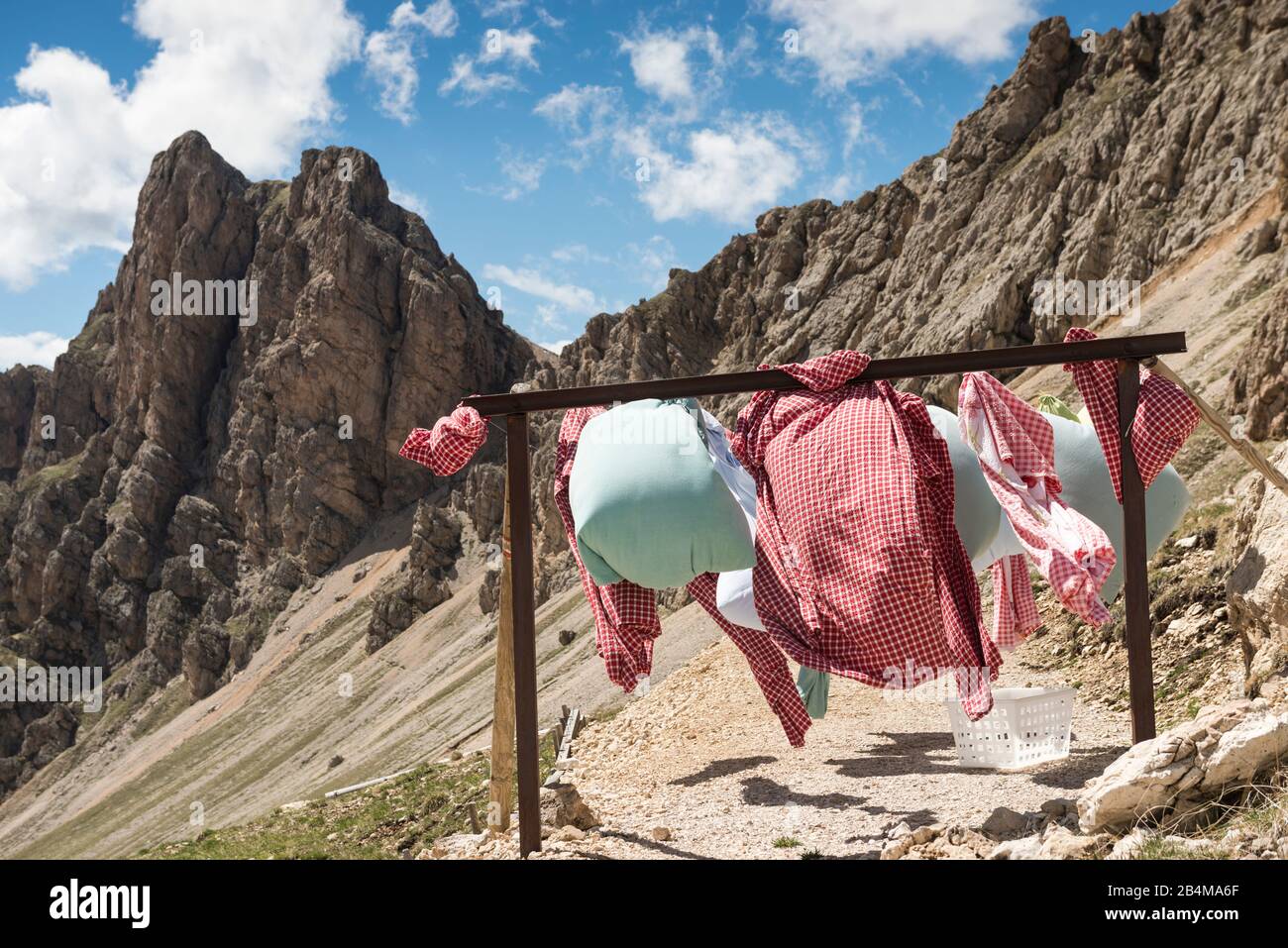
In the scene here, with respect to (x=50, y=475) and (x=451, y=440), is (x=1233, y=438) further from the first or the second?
(x=50, y=475)

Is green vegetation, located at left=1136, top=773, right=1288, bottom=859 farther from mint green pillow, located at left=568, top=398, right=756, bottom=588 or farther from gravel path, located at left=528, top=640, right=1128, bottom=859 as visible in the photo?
mint green pillow, located at left=568, top=398, right=756, bottom=588

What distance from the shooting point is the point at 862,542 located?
687 cm

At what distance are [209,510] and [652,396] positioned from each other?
101252mm

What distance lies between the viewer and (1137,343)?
7309 millimetres

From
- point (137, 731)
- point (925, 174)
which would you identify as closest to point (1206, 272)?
point (925, 174)

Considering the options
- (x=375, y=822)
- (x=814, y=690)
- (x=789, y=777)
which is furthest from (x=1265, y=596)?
(x=375, y=822)

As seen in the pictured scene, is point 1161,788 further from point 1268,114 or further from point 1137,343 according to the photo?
point 1268,114

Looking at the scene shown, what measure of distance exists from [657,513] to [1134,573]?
10.8ft

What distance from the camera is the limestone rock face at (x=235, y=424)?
94.2 m

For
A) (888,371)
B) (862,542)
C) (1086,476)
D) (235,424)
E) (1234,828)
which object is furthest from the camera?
(235,424)

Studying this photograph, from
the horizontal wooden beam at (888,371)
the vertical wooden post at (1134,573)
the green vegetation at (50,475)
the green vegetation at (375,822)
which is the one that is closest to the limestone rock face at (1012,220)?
the green vegetation at (375,822)

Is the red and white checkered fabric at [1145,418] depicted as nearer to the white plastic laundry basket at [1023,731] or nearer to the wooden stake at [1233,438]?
the wooden stake at [1233,438]

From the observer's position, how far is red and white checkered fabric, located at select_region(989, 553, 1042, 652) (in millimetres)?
8945

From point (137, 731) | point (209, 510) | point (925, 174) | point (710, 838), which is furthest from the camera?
point (209, 510)
